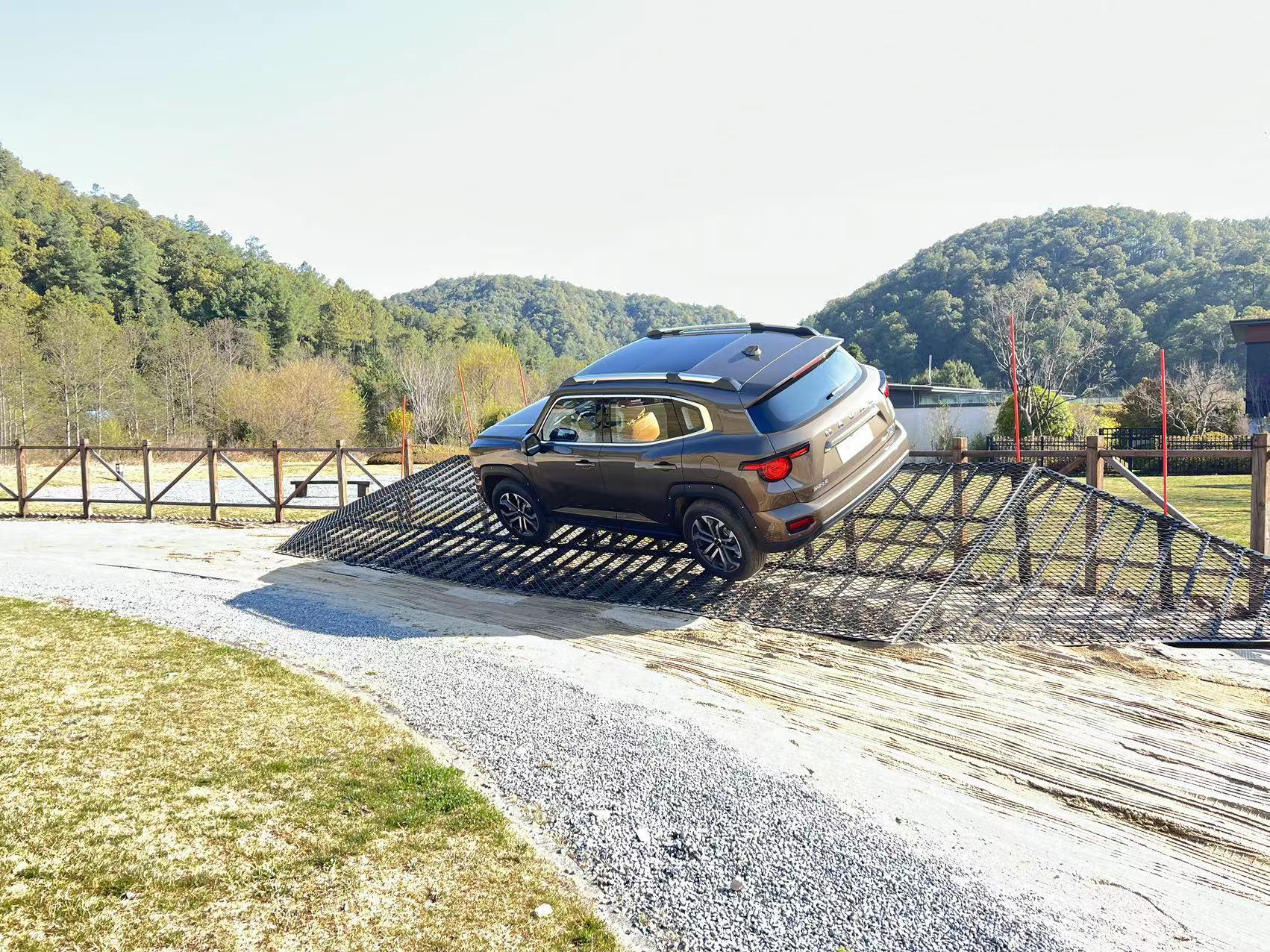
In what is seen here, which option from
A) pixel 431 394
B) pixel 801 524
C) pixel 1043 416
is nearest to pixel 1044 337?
pixel 1043 416

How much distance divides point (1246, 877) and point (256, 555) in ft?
35.4

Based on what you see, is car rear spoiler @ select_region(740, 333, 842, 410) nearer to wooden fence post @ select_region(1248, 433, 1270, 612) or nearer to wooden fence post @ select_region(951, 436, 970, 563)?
wooden fence post @ select_region(951, 436, 970, 563)

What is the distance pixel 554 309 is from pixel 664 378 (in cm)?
10607

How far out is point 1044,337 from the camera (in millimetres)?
45969

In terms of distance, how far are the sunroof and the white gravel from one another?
2.72 metres

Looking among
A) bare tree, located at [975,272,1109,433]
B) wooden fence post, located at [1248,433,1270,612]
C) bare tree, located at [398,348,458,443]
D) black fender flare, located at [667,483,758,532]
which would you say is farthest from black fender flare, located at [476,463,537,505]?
bare tree, located at [398,348,458,443]

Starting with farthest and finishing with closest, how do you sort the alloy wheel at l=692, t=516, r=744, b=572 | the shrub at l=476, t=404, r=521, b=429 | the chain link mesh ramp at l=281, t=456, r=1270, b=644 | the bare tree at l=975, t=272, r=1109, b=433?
the shrub at l=476, t=404, r=521, b=429 → the bare tree at l=975, t=272, r=1109, b=433 → the alloy wheel at l=692, t=516, r=744, b=572 → the chain link mesh ramp at l=281, t=456, r=1270, b=644

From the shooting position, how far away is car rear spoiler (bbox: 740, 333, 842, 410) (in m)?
6.29

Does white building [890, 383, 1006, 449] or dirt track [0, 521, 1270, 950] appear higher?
white building [890, 383, 1006, 449]

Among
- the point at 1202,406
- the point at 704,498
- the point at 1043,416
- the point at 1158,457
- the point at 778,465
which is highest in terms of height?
the point at 1202,406

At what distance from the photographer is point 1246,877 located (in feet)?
9.85

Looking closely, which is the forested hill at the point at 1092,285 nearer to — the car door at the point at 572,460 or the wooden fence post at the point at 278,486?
the wooden fence post at the point at 278,486

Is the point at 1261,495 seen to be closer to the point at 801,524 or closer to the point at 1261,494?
the point at 1261,494

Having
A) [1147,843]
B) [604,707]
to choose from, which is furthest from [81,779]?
[1147,843]
